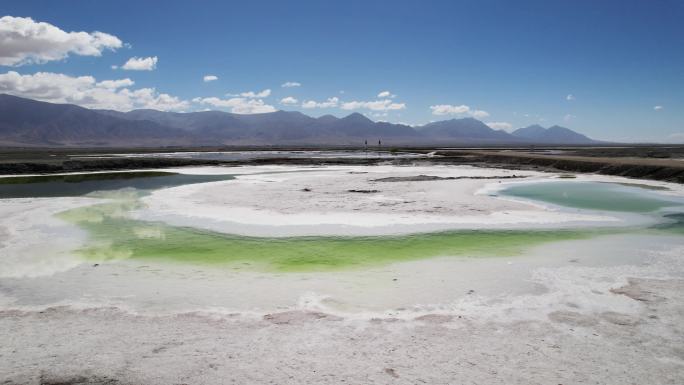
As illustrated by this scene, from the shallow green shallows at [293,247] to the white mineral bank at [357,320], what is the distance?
0.64 metres

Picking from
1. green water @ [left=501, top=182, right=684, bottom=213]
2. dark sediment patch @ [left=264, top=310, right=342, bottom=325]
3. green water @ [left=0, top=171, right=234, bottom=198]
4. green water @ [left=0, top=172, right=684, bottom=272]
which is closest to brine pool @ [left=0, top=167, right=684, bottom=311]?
green water @ [left=0, top=172, right=684, bottom=272]

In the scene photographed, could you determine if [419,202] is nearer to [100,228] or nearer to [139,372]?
[100,228]

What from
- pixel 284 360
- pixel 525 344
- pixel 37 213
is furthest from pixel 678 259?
pixel 37 213

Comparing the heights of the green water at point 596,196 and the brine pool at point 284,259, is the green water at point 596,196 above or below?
above

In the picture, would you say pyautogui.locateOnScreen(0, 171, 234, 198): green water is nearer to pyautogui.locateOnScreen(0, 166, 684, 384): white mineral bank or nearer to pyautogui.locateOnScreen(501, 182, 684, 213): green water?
pyautogui.locateOnScreen(0, 166, 684, 384): white mineral bank

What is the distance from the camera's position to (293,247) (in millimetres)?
11352

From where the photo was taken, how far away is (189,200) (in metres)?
19.5

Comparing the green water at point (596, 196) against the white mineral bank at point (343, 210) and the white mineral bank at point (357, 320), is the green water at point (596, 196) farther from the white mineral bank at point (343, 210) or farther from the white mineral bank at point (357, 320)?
the white mineral bank at point (357, 320)

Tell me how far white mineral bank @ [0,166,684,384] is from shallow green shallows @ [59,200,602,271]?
2.11 ft

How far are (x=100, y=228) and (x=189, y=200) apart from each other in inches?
232

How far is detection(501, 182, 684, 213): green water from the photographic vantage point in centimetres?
1770

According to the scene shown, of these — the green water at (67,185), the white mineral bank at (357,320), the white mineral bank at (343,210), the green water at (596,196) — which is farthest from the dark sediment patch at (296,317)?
the green water at (67,185)

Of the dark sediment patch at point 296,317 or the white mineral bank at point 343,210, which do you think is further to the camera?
the white mineral bank at point 343,210

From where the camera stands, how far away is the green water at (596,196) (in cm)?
1770
